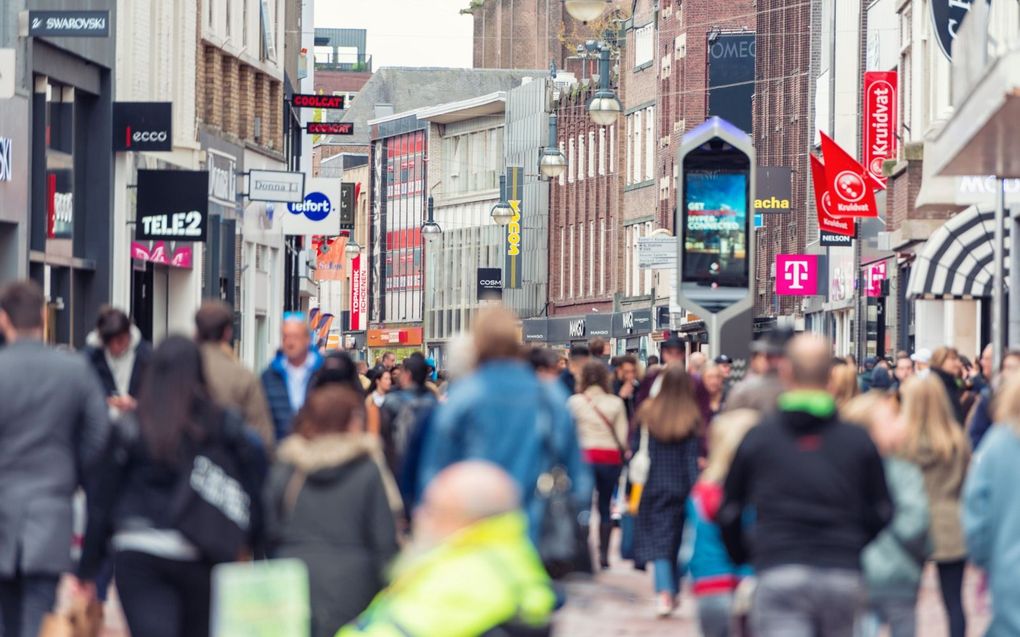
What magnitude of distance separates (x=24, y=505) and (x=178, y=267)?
27086 millimetres

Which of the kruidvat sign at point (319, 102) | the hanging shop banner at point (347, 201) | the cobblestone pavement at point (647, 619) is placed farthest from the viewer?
the hanging shop banner at point (347, 201)

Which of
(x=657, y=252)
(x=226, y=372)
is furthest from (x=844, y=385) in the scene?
(x=657, y=252)

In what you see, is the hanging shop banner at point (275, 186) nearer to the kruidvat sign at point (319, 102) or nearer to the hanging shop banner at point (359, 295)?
the kruidvat sign at point (319, 102)

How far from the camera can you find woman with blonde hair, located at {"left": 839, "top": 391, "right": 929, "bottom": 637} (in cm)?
959

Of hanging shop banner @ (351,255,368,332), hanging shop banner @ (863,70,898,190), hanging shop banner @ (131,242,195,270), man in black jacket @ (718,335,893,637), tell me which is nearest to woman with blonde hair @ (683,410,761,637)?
man in black jacket @ (718,335,893,637)

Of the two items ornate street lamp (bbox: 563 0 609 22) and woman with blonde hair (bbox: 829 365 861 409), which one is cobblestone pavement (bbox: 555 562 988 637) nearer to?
woman with blonde hair (bbox: 829 365 861 409)

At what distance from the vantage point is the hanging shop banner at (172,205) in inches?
1211

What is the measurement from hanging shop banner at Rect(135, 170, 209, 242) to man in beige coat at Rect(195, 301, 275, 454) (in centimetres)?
1922

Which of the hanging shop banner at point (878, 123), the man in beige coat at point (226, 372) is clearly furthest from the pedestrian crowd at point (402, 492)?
the hanging shop banner at point (878, 123)

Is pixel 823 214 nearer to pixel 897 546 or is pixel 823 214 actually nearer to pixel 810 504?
pixel 897 546

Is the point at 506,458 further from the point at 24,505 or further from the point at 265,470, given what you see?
the point at 24,505

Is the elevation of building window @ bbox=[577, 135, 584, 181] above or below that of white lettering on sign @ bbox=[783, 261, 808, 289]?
above

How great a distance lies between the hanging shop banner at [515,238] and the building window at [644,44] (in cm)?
1720

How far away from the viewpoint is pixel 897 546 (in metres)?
9.69
